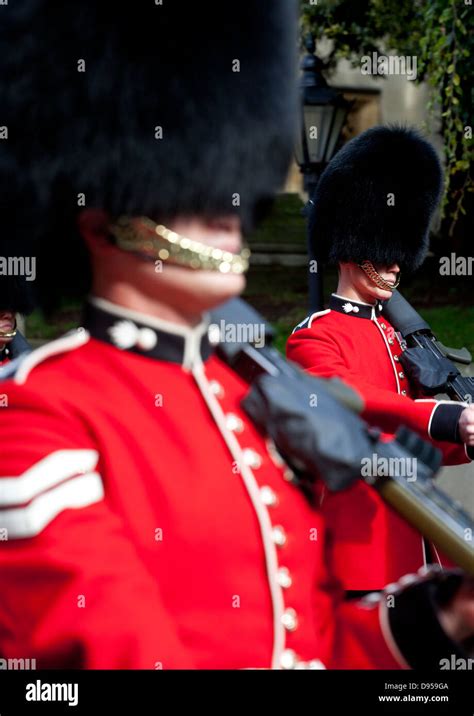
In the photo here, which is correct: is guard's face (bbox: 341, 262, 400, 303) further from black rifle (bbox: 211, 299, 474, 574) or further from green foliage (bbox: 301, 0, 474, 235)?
green foliage (bbox: 301, 0, 474, 235)

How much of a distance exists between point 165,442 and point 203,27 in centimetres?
55

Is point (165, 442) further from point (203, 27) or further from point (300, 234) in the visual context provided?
point (300, 234)

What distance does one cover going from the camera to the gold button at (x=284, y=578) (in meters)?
1.25

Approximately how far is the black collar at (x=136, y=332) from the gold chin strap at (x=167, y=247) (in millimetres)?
86

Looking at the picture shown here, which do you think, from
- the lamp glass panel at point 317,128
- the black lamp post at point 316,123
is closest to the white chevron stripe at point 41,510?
the black lamp post at point 316,123

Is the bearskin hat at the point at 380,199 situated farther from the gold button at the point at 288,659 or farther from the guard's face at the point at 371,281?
the gold button at the point at 288,659

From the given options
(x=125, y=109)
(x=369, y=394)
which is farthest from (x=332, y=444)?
(x=369, y=394)

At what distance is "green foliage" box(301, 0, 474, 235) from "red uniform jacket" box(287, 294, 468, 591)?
8.85 feet

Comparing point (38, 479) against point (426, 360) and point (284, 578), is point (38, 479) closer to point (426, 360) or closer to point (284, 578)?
point (284, 578)

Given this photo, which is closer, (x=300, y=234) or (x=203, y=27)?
(x=203, y=27)

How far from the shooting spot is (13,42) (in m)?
1.21

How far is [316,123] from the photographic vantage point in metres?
4.54
